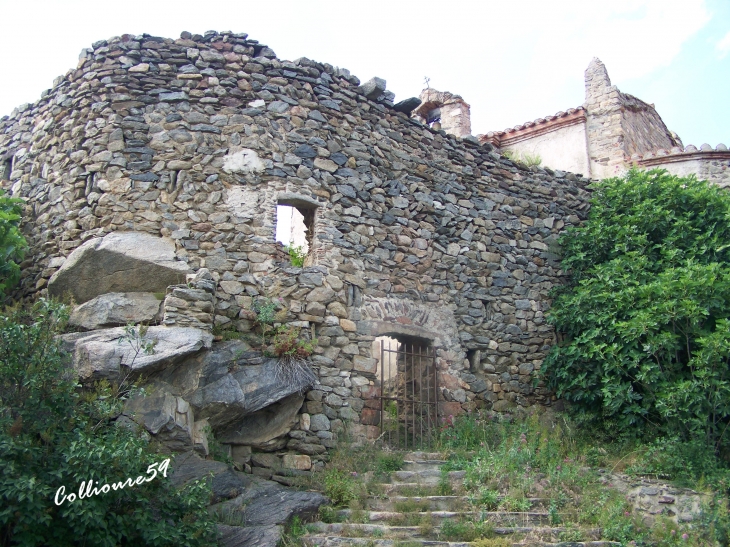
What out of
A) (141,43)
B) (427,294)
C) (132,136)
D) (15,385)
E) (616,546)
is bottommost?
(616,546)

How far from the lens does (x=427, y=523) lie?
21.2 ft

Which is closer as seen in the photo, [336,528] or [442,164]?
[336,528]

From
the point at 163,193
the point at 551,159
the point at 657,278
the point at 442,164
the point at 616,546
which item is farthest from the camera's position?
the point at 551,159

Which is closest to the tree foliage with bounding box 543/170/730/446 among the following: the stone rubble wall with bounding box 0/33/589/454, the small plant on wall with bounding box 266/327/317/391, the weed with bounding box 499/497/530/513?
the stone rubble wall with bounding box 0/33/589/454

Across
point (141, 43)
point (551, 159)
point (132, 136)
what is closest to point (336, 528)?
point (132, 136)

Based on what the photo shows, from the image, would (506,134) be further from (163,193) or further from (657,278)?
(163,193)

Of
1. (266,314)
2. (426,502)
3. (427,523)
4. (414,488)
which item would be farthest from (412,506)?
(266,314)

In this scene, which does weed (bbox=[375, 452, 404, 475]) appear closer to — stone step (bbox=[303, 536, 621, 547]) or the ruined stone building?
stone step (bbox=[303, 536, 621, 547])

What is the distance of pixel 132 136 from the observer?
28.7 ft

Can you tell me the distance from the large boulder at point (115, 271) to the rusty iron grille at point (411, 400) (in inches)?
106

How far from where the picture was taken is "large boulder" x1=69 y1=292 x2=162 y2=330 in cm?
758

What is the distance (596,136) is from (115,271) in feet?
32.4

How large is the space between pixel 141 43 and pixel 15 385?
4.98 meters

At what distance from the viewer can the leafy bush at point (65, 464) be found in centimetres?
518
